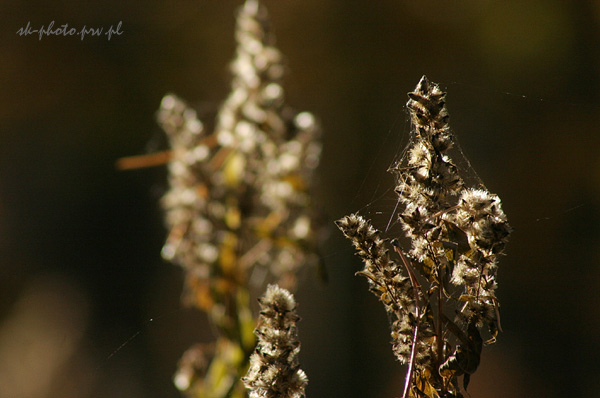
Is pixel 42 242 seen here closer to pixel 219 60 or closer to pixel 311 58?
pixel 219 60

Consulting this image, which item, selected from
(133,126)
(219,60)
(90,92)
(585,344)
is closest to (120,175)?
(133,126)

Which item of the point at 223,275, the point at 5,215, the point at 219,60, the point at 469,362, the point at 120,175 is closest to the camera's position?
the point at 469,362

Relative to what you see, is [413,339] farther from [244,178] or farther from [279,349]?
[244,178]

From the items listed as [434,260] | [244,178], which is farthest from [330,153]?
[434,260]

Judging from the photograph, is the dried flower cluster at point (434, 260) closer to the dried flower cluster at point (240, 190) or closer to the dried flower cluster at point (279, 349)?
the dried flower cluster at point (279, 349)

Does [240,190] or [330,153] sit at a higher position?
[240,190]
